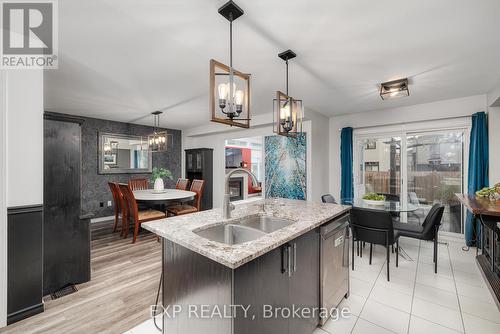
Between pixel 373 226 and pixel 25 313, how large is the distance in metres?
3.49

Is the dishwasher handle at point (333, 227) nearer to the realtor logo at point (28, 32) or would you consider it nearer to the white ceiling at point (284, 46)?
the white ceiling at point (284, 46)

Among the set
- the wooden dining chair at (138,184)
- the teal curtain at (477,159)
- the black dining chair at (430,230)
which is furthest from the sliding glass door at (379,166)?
the wooden dining chair at (138,184)

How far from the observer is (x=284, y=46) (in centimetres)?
210

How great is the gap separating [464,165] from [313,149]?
8.14 ft

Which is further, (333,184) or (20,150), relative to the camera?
(333,184)

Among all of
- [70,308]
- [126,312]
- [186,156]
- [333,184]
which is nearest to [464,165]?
[333,184]

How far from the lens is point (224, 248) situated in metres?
1.15

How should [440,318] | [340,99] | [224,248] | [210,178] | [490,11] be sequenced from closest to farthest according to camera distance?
[224,248]
[490,11]
[440,318]
[340,99]
[210,178]

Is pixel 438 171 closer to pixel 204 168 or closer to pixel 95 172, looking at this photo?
pixel 204 168

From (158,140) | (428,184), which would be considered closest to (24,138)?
(158,140)

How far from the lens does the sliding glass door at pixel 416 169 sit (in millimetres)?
3895

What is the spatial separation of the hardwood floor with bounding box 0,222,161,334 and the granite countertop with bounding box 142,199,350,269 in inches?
39.6

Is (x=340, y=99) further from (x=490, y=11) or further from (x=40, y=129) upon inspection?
(x=40, y=129)

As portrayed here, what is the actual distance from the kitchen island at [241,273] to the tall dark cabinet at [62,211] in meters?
1.44
